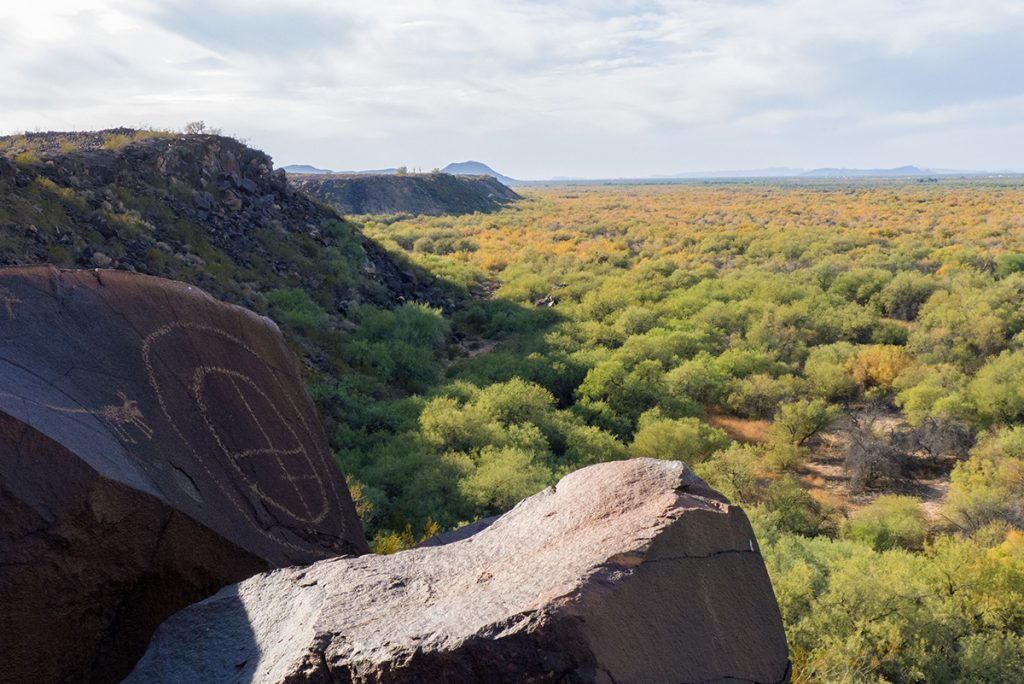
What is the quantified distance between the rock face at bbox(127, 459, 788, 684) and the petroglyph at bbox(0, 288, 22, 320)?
212 cm

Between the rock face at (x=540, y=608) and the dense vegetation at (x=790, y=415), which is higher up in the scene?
the rock face at (x=540, y=608)

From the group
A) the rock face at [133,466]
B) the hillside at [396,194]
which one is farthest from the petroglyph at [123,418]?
the hillside at [396,194]

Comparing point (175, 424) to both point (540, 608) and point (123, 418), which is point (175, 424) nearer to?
point (123, 418)

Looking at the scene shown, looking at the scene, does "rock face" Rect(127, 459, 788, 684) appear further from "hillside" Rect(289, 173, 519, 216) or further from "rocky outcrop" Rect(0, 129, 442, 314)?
"hillside" Rect(289, 173, 519, 216)

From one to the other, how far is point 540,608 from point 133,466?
261 centimetres

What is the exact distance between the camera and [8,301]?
14.9 feet

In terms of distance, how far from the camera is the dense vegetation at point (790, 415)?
7156 millimetres

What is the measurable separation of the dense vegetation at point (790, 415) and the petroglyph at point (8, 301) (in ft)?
13.2

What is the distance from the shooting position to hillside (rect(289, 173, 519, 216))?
65562mm

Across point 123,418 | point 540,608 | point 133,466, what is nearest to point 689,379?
point 123,418

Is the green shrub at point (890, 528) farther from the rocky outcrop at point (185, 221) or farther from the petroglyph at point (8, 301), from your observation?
the rocky outcrop at point (185, 221)

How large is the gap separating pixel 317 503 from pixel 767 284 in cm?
2040

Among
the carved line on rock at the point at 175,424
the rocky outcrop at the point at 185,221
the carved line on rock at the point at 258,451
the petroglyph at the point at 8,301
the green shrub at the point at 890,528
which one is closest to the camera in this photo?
the petroglyph at the point at 8,301

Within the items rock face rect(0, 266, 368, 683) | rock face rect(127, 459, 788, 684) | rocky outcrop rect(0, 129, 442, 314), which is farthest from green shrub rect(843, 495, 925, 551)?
rocky outcrop rect(0, 129, 442, 314)
